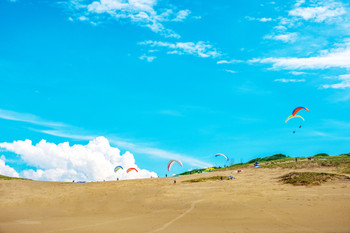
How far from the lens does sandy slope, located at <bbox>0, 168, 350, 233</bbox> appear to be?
16.0 m

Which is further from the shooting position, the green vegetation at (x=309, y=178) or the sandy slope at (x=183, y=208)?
the green vegetation at (x=309, y=178)

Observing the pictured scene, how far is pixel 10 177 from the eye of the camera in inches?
1588

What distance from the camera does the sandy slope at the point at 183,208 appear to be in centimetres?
1599

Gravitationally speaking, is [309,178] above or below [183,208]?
above

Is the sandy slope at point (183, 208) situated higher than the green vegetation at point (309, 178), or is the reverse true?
the green vegetation at point (309, 178)

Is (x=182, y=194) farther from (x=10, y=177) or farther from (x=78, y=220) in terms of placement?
(x=10, y=177)

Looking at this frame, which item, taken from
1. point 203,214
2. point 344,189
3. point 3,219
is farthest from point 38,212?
point 344,189

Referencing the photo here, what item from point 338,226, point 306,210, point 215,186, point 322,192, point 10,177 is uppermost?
point 10,177

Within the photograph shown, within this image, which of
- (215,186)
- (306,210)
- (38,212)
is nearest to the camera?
(306,210)

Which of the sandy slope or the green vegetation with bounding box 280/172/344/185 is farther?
the green vegetation with bounding box 280/172/344/185

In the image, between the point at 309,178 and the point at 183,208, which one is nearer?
the point at 183,208

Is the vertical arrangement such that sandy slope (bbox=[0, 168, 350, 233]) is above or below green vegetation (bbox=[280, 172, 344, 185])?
below

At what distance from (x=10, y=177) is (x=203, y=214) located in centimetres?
3201

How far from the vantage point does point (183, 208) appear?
71.4 ft
